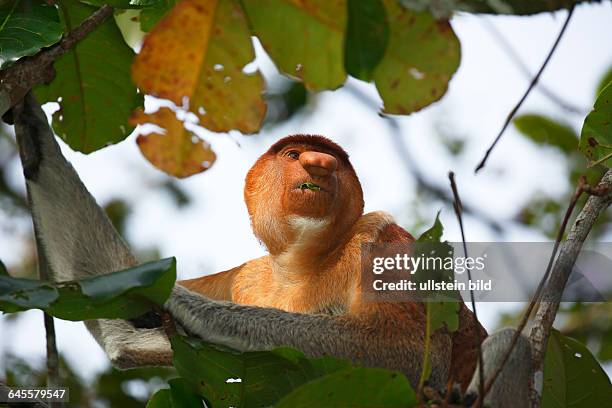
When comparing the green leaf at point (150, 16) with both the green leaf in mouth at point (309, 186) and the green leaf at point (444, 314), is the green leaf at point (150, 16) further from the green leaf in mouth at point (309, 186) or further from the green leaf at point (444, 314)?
the green leaf at point (444, 314)

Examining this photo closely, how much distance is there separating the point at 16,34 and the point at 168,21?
4.04 feet

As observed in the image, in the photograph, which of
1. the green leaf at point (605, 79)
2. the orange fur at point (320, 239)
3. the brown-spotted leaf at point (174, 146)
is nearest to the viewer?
the brown-spotted leaf at point (174, 146)

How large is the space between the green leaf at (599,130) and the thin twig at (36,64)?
2264mm

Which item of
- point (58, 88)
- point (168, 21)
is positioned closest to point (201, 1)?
point (168, 21)

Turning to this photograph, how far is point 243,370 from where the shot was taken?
333 centimetres

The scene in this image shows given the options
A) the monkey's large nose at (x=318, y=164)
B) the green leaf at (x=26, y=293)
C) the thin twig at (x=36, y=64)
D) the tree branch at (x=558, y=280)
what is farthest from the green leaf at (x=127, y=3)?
the tree branch at (x=558, y=280)

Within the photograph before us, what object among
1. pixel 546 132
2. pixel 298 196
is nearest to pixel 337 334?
pixel 298 196

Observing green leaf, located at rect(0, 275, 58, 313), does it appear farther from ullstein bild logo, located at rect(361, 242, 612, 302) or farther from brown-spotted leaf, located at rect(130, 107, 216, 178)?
ullstein bild logo, located at rect(361, 242, 612, 302)

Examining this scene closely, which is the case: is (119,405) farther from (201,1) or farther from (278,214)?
(201,1)

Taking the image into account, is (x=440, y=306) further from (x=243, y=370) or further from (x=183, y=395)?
(x=183, y=395)

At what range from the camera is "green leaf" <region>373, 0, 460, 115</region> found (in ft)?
8.04

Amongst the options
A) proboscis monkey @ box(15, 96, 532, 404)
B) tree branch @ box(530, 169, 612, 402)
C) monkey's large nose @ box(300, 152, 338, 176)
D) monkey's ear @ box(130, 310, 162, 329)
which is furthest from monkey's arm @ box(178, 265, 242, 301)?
tree branch @ box(530, 169, 612, 402)

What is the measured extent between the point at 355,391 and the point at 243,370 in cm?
59

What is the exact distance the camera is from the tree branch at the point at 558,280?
3.71m
